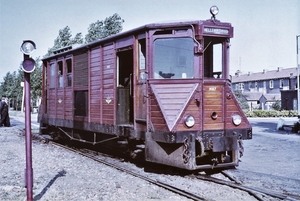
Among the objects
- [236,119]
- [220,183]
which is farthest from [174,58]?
[220,183]

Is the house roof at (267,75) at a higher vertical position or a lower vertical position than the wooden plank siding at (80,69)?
higher

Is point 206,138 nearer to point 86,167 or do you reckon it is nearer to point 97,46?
point 86,167

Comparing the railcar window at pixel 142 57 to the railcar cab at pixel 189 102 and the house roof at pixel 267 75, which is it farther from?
the house roof at pixel 267 75

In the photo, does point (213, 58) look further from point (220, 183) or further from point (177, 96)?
point (220, 183)

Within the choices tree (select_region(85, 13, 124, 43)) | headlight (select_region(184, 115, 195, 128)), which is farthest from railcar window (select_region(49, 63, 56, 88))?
tree (select_region(85, 13, 124, 43))

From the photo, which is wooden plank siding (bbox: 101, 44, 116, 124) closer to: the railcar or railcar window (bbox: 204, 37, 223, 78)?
the railcar

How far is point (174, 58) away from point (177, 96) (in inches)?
33.5

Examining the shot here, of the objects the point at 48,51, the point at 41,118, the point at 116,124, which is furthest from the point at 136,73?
the point at 48,51

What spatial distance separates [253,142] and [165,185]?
907cm

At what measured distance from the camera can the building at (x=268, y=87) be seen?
164 feet

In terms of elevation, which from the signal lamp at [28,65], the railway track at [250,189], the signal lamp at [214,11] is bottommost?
the railway track at [250,189]

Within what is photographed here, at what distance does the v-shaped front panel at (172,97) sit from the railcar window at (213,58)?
0.84 meters

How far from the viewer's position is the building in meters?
49.9

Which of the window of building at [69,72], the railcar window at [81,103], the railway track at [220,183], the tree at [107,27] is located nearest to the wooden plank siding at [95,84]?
the railcar window at [81,103]
